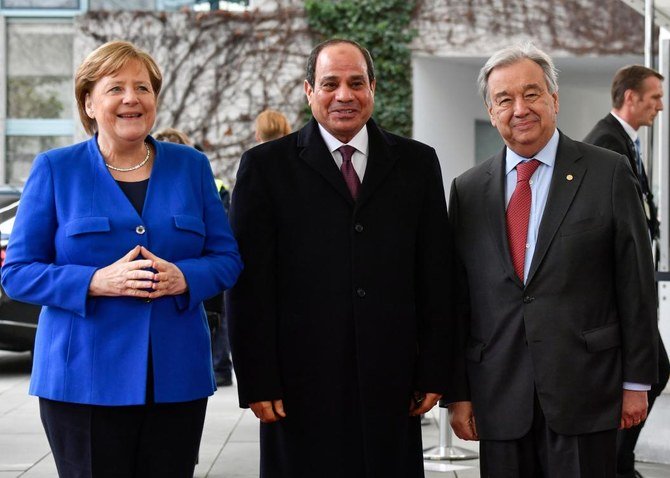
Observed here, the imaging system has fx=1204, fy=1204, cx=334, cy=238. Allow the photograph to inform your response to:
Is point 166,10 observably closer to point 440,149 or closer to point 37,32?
point 37,32

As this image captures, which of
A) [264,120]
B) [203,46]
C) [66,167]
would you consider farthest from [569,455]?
[203,46]

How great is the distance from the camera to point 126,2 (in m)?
17.3

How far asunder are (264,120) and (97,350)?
5296 mm

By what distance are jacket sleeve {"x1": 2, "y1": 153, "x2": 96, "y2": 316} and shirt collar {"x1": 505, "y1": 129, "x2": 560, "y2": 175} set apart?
1.40 meters

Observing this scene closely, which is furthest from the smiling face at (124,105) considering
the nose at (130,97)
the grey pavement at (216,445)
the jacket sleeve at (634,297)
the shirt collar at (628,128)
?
the shirt collar at (628,128)

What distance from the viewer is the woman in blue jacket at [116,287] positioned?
3467 mm

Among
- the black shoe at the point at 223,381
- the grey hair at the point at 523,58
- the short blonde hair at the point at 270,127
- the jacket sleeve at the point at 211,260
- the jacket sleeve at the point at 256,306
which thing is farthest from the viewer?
the black shoe at the point at 223,381

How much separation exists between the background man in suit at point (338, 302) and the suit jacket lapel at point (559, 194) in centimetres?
32

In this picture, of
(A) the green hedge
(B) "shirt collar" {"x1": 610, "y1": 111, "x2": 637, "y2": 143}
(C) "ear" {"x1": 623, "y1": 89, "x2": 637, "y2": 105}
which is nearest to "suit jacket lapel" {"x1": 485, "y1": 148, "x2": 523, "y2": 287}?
(B) "shirt collar" {"x1": 610, "y1": 111, "x2": 637, "y2": 143}

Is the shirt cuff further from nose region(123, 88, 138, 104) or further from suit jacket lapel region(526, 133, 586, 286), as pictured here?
nose region(123, 88, 138, 104)

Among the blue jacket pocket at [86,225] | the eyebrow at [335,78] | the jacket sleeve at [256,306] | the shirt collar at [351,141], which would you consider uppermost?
the eyebrow at [335,78]

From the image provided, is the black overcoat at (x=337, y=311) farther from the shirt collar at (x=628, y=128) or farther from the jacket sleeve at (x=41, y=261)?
the shirt collar at (x=628, y=128)

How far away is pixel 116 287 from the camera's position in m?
3.43

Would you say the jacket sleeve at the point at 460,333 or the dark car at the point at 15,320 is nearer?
the jacket sleeve at the point at 460,333
